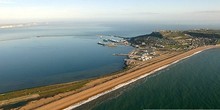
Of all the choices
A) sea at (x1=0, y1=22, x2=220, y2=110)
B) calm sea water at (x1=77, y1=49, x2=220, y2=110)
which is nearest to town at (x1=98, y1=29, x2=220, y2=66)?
sea at (x1=0, y1=22, x2=220, y2=110)

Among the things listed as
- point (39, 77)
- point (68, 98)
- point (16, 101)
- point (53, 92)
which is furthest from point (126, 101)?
point (39, 77)

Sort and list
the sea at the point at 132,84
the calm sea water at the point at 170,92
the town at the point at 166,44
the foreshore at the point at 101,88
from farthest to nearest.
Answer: the town at the point at 166,44, the sea at the point at 132,84, the foreshore at the point at 101,88, the calm sea water at the point at 170,92

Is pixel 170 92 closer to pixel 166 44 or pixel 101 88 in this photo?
pixel 101 88

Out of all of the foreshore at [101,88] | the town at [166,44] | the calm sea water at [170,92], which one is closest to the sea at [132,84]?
the calm sea water at [170,92]

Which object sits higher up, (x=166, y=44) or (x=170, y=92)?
(x=166, y=44)

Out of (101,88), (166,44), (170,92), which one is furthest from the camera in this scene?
(166,44)

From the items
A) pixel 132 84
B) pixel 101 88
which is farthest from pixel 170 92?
pixel 101 88

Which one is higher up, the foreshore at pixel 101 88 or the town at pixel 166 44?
the town at pixel 166 44

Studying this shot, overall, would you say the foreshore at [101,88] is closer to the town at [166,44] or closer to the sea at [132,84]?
the sea at [132,84]

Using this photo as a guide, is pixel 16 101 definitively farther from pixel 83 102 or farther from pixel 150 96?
pixel 150 96
